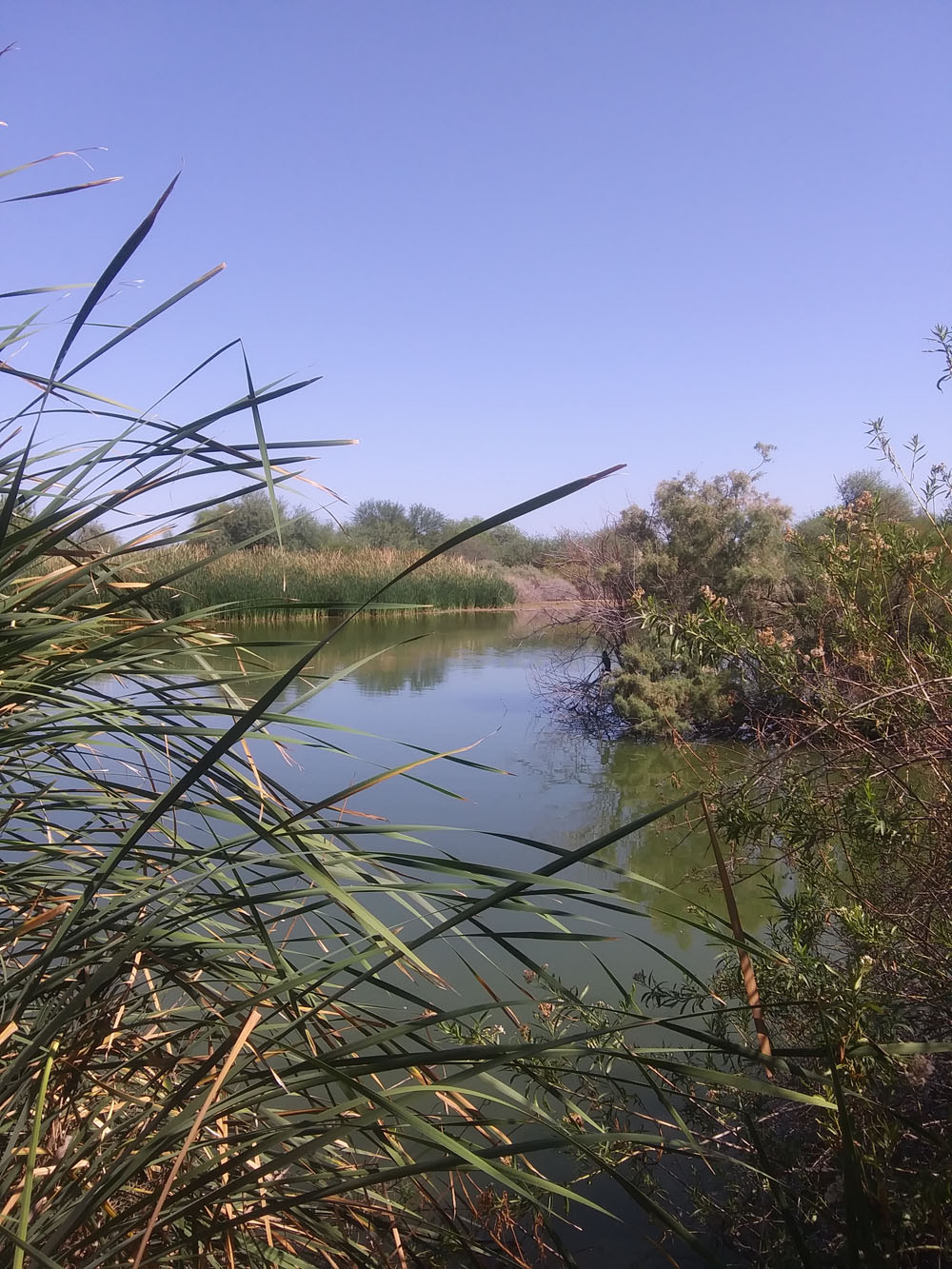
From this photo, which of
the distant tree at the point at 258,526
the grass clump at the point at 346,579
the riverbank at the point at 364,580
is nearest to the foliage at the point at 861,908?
the distant tree at the point at 258,526

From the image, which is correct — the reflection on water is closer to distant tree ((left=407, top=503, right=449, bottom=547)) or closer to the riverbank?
the riverbank

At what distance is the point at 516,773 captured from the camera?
4.70 metres

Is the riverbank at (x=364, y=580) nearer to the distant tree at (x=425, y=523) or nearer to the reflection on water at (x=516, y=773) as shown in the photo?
the reflection on water at (x=516, y=773)

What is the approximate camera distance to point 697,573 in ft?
26.7

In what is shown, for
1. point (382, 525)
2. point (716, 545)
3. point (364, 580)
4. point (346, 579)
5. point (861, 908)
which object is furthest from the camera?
point (382, 525)

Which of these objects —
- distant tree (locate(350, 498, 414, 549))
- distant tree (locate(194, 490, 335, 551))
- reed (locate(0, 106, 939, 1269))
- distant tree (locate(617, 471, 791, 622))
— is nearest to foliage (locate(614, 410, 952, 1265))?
reed (locate(0, 106, 939, 1269))

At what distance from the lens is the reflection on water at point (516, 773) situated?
3963 mm

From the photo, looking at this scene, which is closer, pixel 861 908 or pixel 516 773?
pixel 861 908

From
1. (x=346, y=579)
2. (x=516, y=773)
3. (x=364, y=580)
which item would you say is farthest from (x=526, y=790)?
(x=346, y=579)

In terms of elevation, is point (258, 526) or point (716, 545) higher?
point (258, 526)

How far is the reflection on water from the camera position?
3.96 metres

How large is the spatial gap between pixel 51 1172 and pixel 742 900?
12.3 feet

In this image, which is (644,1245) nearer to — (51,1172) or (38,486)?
(51,1172)

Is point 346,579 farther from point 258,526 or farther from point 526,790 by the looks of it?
point 526,790
